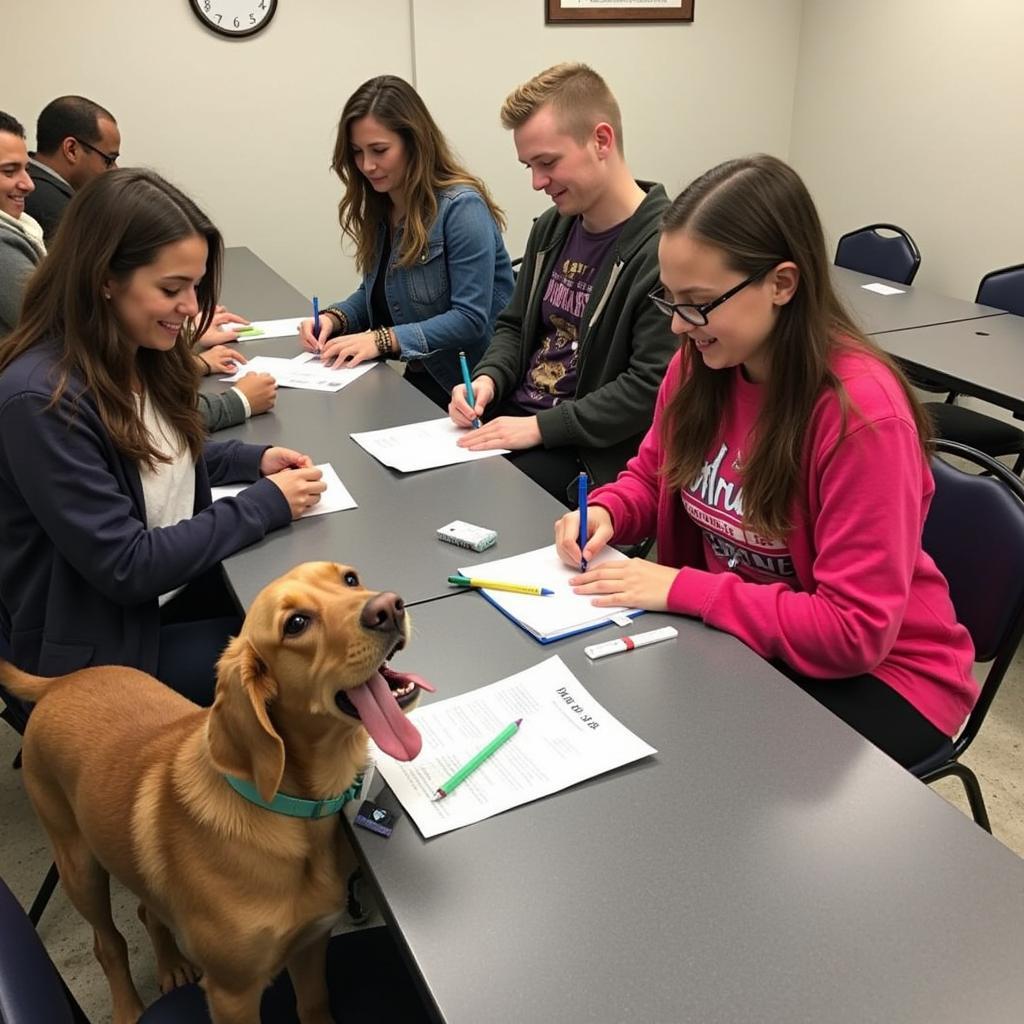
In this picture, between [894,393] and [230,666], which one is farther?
[894,393]

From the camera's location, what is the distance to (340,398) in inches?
88.2

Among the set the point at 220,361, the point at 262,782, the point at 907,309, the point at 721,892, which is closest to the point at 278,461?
the point at 220,361

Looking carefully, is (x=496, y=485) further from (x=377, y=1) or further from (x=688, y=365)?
(x=377, y=1)

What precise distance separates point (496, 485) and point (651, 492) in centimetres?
31

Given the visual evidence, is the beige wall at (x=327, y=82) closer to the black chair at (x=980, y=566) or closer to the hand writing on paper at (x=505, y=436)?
the hand writing on paper at (x=505, y=436)

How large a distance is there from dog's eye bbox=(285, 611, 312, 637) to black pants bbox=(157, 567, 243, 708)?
0.57 m

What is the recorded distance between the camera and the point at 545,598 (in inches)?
53.0

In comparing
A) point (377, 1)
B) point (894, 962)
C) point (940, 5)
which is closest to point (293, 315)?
point (377, 1)

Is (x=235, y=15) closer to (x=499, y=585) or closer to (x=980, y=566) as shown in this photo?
(x=499, y=585)

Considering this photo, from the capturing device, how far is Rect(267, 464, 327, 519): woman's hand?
1587mm

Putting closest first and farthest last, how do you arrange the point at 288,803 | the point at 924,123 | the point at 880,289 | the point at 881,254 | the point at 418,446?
the point at 288,803
the point at 418,446
the point at 880,289
the point at 881,254
the point at 924,123

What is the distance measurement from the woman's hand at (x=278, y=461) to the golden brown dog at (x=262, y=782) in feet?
2.28

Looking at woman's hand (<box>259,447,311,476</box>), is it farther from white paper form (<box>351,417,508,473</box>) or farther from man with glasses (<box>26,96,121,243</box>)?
man with glasses (<box>26,96,121,243</box>)

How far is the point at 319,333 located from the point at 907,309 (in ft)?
6.95
